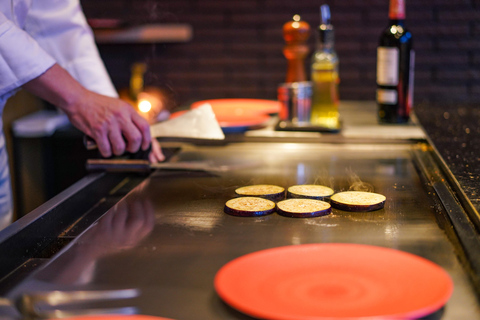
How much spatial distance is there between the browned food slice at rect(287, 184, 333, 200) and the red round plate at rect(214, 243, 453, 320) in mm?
306

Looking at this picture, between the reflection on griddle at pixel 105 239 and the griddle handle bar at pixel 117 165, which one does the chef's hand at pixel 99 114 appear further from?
the reflection on griddle at pixel 105 239

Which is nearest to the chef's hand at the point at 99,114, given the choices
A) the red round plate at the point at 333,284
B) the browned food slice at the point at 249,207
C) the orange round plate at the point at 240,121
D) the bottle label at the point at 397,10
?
the browned food slice at the point at 249,207

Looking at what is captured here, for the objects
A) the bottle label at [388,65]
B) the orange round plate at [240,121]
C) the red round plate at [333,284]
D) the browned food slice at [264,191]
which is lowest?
the browned food slice at [264,191]

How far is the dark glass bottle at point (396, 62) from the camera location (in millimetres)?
1743

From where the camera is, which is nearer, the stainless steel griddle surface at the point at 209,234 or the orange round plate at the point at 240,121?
the stainless steel griddle surface at the point at 209,234

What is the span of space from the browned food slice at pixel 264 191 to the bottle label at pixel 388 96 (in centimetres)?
83

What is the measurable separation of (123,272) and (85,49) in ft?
4.07

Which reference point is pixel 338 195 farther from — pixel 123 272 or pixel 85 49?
pixel 85 49

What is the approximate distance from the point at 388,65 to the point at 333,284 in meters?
1.25

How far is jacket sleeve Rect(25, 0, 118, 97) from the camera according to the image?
68.5 inches

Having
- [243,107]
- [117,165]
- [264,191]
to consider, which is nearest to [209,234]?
[264,191]

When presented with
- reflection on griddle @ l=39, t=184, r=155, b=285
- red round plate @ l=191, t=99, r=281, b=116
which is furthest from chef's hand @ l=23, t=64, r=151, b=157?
red round plate @ l=191, t=99, r=281, b=116

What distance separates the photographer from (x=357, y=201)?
39.8 inches

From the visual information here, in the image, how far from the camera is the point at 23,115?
2.79m
